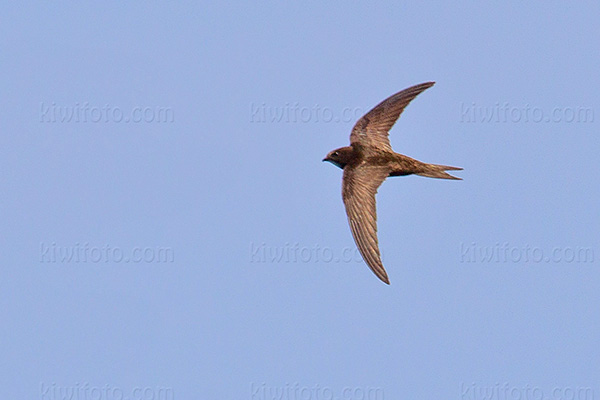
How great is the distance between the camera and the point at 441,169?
58.7ft

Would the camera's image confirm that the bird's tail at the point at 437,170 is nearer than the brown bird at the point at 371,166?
No

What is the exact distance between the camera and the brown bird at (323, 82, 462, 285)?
16.8 meters

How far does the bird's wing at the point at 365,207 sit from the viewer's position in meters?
16.3

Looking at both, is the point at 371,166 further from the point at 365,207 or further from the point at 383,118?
the point at 383,118

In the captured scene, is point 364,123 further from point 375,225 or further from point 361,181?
point 375,225

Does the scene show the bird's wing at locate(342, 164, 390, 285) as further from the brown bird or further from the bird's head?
the bird's head

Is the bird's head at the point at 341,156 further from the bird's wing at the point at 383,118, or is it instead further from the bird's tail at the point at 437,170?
the bird's tail at the point at 437,170

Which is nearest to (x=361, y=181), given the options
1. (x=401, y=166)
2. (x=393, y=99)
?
(x=401, y=166)

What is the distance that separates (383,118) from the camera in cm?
1895

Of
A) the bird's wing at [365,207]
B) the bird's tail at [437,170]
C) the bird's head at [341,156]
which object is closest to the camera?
the bird's wing at [365,207]

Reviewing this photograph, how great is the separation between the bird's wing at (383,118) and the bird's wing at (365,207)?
35.2 inches

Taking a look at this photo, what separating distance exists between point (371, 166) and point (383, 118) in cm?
134

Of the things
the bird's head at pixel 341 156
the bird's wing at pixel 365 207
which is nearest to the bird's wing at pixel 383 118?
the bird's head at pixel 341 156

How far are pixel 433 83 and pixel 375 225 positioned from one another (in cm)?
345
